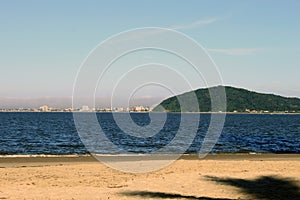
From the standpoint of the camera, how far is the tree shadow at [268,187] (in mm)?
17781

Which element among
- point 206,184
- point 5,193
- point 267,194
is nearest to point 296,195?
point 267,194

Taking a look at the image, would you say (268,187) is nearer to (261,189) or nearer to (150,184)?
(261,189)

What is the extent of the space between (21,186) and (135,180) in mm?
5514

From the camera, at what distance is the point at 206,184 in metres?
20.6

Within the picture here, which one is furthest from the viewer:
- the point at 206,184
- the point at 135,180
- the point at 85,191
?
the point at 135,180

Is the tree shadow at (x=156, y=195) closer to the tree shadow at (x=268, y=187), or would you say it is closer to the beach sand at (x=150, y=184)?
the beach sand at (x=150, y=184)

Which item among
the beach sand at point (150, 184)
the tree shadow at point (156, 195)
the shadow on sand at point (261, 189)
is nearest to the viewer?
the tree shadow at point (156, 195)

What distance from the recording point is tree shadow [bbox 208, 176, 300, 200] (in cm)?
1778

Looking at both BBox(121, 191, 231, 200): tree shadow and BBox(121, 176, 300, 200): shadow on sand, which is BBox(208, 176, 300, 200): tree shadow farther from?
BBox(121, 191, 231, 200): tree shadow

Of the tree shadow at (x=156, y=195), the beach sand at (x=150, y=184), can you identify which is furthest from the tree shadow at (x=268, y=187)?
the tree shadow at (x=156, y=195)

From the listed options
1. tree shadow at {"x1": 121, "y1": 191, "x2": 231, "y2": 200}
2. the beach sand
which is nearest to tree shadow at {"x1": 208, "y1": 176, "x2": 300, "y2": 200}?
the beach sand

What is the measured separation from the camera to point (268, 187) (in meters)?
19.8

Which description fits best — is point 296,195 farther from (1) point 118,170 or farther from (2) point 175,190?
(1) point 118,170

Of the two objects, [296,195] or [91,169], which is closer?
[296,195]
